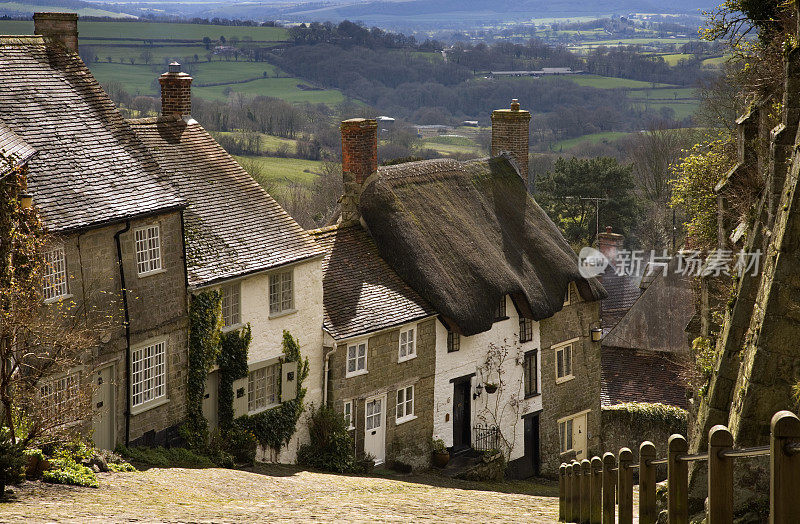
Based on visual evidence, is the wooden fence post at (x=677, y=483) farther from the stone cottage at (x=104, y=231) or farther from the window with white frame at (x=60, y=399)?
the stone cottage at (x=104, y=231)

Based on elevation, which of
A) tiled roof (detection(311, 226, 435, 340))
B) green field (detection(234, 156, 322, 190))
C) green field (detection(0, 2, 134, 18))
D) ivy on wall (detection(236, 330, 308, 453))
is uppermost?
green field (detection(0, 2, 134, 18))

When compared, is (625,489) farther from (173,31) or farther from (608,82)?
(173,31)

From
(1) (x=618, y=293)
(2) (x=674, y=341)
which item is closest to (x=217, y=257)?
(2) (x=674, y=341)

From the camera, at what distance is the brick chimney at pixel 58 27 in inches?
866

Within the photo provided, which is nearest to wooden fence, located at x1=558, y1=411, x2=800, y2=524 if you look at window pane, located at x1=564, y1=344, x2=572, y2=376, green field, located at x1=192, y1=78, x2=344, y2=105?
window pane, located at x1=564, y1=344, x2=572, y2=376

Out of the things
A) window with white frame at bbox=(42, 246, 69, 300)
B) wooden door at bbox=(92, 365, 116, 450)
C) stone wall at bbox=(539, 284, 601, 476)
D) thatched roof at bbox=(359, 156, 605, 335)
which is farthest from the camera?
stone wall at bbox=(539, 284, 601, 476)

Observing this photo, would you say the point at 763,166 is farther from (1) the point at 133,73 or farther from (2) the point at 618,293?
(1) the point at 133,73

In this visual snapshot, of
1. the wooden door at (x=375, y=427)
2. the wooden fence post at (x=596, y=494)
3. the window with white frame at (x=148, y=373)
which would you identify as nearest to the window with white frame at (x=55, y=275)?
the window with white frame at (x=148, y=373)

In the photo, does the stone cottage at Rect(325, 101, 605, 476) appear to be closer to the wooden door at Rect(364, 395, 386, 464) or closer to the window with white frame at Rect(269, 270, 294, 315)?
the wooden door at Rect(364, 395, 386, 464)

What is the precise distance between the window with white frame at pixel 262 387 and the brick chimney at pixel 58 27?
824 cm

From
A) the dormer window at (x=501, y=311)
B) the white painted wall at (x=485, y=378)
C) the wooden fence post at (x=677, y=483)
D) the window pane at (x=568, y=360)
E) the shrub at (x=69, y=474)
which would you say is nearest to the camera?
the wooden fence post at (x=677, y=483)

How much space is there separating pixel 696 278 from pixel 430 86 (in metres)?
113

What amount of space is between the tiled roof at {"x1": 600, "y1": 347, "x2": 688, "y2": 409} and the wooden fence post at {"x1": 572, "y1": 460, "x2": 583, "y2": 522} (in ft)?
72.5

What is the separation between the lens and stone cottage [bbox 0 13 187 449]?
18.8 meters
